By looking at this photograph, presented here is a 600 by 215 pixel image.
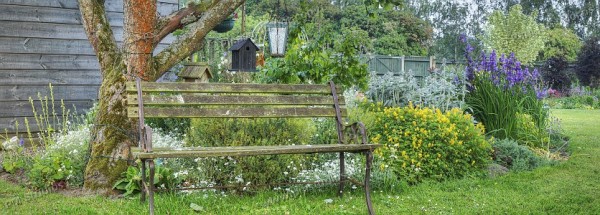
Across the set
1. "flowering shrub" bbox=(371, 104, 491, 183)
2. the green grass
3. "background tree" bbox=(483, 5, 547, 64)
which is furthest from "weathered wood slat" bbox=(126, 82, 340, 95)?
"background tree" bbox=(483, 5, 547, 64)

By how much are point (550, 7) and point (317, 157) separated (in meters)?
38.9

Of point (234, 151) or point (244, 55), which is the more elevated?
point (244, 55)

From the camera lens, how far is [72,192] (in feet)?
17.0

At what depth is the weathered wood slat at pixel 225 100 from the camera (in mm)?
4715

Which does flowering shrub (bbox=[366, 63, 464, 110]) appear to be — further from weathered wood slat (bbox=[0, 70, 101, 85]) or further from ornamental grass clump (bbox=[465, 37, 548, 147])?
weathered wood slat (bbox=[0, 70, 101, 85])

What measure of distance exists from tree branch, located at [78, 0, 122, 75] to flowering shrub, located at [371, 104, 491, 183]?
251 cm

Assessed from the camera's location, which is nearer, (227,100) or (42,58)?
(227,100)

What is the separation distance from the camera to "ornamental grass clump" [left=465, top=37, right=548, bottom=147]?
7.59 m

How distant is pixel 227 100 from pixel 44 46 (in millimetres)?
3759

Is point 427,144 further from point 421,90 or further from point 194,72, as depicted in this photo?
point 194,72

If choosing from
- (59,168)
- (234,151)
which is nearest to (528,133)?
(234,151)

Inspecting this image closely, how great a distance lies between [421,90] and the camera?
7227 mm

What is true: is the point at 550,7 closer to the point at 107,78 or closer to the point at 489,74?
the point at 489,74

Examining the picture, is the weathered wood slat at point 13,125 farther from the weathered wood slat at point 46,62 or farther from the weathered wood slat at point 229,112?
the weathered wood slat at point 229,112
